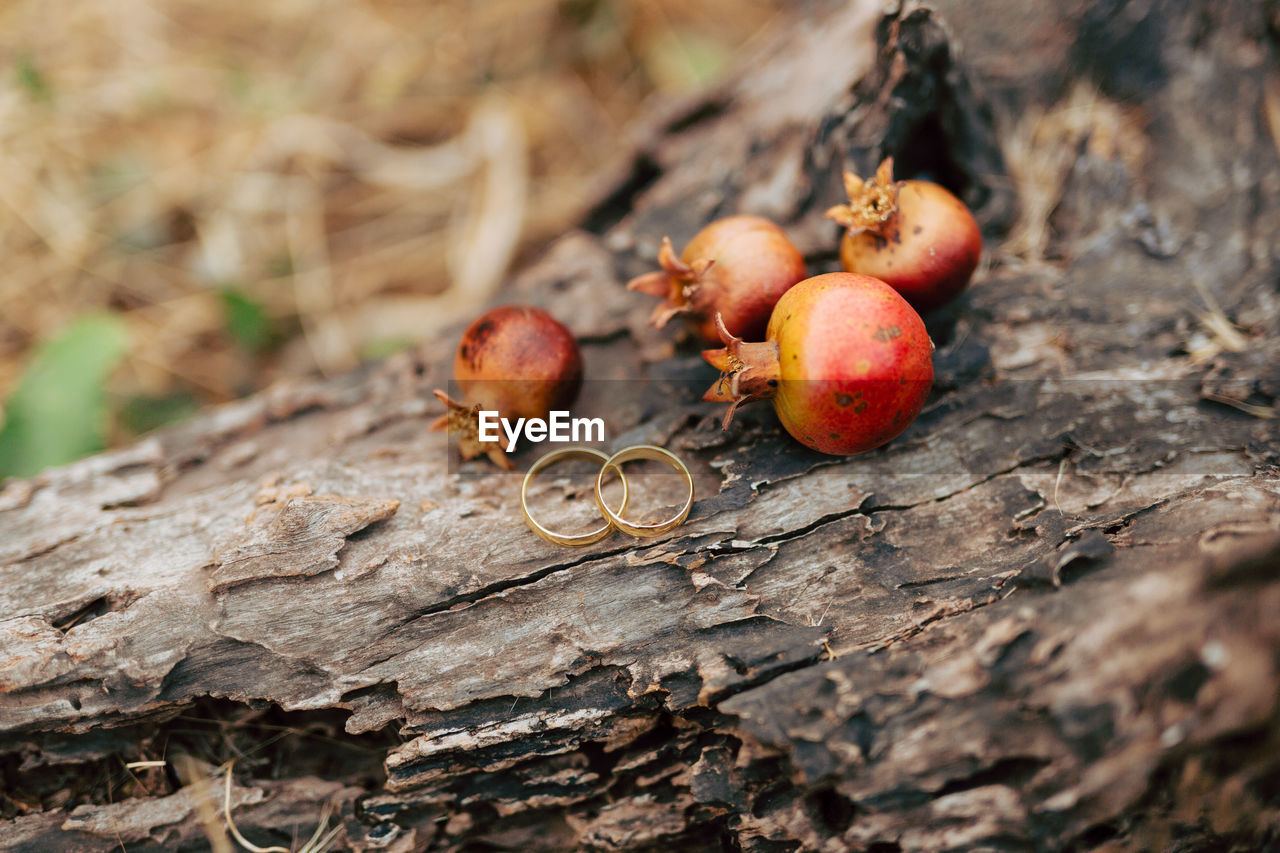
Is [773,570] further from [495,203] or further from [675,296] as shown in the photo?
[495,203]

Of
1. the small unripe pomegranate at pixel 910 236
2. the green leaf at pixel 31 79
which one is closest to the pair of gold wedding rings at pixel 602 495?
the small unripe pomegranate at pixel 910 236

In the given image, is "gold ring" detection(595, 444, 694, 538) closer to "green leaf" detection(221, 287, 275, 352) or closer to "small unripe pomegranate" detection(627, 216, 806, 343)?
"small unripe pomegranate" detection(627, 216, 806, 343)

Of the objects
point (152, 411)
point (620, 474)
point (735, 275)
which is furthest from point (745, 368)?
point (152, 411)

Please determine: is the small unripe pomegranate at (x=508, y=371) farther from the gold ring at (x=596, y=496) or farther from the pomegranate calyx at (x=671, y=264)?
the pomegranate calyx at (x=671, y=264)

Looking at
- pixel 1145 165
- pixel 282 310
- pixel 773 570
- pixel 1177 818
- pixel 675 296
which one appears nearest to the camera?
pixel 1177 818

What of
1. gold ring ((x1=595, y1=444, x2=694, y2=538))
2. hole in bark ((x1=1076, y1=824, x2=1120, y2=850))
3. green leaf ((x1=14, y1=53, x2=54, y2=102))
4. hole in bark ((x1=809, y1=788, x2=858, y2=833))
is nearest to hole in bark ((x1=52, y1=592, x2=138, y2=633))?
gold ring ((x1=595, y1=444, x2=694, y2=538))

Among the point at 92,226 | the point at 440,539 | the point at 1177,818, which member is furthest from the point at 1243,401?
the point at 92,226
